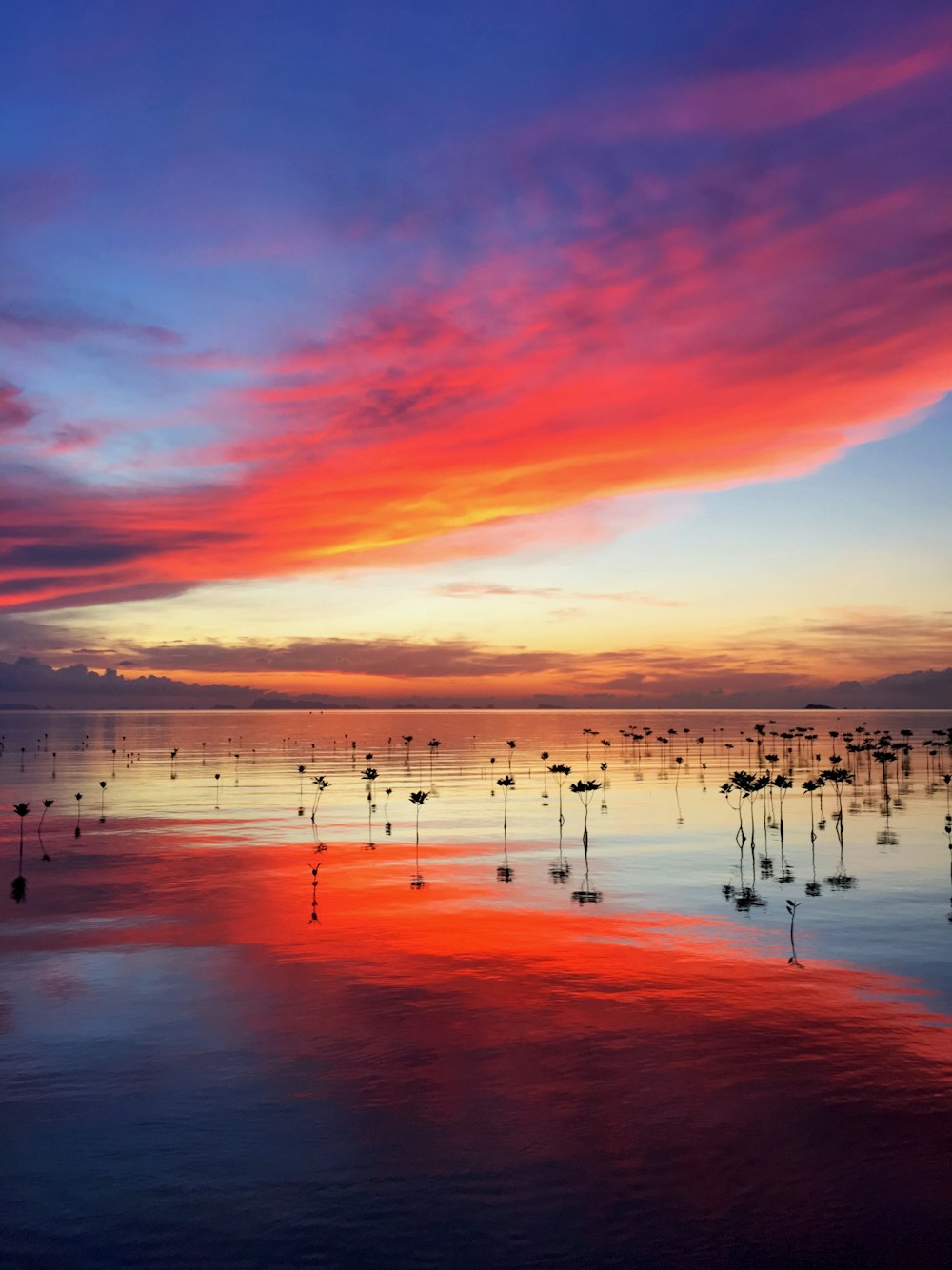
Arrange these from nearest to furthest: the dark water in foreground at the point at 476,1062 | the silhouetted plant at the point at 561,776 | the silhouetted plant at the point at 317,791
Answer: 1. the dark water in foreground at the point at 476,1062
2. the silhouetted plant at the point at 561,776
3. the silhouetted plant at the point at 317,791

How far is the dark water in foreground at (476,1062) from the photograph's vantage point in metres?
12.5

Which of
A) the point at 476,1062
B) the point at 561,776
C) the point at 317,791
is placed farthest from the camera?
the point at 561,776

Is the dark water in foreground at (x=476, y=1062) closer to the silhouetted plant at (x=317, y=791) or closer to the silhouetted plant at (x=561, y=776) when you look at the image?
the silhouetted plant at (x=561, y=776)

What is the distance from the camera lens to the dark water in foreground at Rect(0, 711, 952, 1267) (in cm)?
1252

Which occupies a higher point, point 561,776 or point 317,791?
point 317,791

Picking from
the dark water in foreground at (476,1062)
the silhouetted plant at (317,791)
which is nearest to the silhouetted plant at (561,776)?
the dark water in foreground at (476,1062)

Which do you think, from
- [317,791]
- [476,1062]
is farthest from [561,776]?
[476,1062]

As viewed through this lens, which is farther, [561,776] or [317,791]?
[561,776]

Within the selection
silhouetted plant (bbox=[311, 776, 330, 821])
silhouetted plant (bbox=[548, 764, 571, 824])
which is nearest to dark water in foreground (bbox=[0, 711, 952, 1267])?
silhouetted plant (bbox=[548, 764, 571, 824])

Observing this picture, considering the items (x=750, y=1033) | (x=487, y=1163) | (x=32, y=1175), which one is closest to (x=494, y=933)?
(x=750, y=1033)

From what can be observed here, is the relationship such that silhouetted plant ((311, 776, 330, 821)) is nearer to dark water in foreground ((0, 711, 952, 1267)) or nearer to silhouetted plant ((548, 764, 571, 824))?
silhouetted plant ((548, 764, 571, 824))

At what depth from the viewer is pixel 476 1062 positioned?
704 inches

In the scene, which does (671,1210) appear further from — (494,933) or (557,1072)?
(494,933)

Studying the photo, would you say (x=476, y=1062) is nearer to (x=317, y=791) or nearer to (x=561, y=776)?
(x=317, y=791)
